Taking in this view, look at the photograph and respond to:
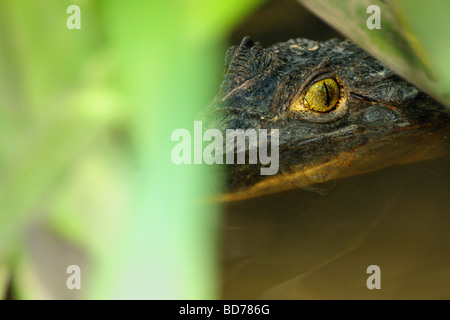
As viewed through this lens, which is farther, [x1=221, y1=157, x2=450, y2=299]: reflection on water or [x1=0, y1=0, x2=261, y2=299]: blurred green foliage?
[x1=221, y1=157, x2=450, y2=299]: reflection on water

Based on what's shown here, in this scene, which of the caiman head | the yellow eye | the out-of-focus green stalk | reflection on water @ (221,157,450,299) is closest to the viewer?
the out-of-focus green stalk

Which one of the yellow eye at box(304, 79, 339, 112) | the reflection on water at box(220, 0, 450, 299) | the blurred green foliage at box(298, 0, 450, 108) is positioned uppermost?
the yellow eye at box(304, 79, 339, 112)

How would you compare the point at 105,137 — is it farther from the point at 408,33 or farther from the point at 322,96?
the point at 322,96

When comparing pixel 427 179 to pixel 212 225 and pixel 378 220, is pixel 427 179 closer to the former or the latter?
pixel 378 220

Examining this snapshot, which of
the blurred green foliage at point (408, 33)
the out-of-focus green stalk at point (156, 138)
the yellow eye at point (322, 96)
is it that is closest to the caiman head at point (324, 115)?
the yellow eye at point (322, 96)

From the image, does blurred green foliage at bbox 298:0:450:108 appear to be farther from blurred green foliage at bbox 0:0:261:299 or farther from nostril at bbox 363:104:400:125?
nostril at bbox 363:104:400:125

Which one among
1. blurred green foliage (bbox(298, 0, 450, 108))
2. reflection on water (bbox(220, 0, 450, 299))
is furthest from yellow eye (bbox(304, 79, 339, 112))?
blurred green foliage (bbox(298, 0, 450, 108))

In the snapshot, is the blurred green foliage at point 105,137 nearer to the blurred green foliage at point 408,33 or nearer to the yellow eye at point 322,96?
the blurred green foliage at point 408,33
